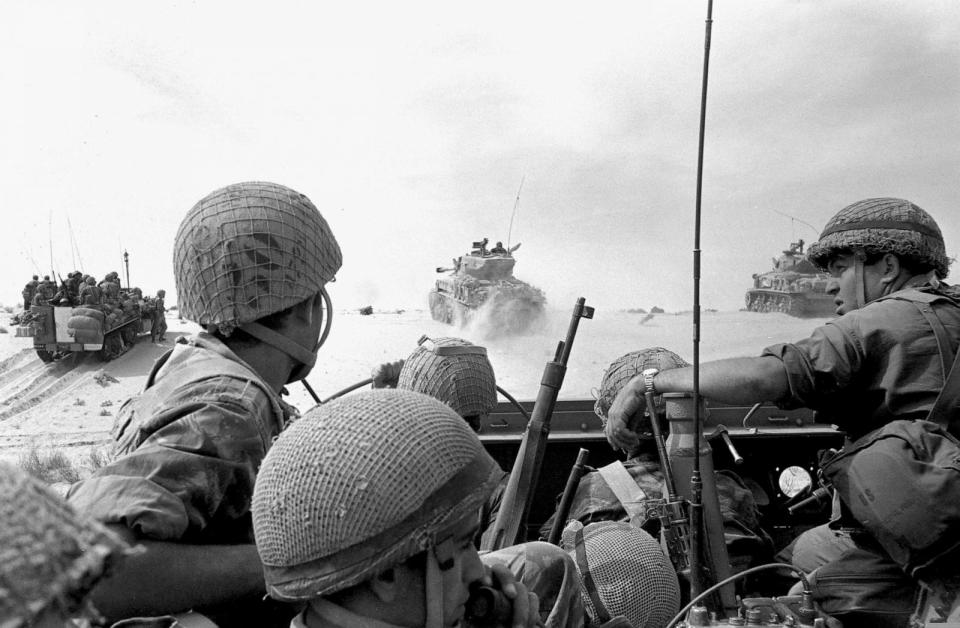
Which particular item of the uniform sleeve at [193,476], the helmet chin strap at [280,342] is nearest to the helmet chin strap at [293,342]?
the helmet chin strap at [280,342]

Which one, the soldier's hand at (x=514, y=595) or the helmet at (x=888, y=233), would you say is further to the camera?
the helmet at (x=888, y=233)

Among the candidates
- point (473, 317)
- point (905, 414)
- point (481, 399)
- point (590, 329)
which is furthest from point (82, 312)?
point (905, 414)

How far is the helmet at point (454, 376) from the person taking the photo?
3734 millimetres

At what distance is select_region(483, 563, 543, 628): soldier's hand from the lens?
1.81 m

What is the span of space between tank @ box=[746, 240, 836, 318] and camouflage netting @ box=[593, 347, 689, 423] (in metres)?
24.4

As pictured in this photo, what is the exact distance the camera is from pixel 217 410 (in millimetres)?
2000

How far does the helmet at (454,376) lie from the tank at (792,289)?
25.4m

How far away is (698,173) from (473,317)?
26.5 meters

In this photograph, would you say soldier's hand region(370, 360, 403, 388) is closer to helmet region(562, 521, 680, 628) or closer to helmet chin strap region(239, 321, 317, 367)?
helmet region(562, 521, 680, 628)

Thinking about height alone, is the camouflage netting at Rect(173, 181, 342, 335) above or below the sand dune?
above

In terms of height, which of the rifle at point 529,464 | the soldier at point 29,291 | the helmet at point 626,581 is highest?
the rifle at point 529,464

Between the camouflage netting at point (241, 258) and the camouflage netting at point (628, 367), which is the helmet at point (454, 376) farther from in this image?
the camouflage netting at point (241, 258)

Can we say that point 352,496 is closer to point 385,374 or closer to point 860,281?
point 860,281

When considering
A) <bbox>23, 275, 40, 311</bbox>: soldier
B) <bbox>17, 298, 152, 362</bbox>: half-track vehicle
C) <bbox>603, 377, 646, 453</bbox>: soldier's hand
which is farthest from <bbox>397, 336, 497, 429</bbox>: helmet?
<bbox>23, 275, 40, 311</bbox>: soldier
